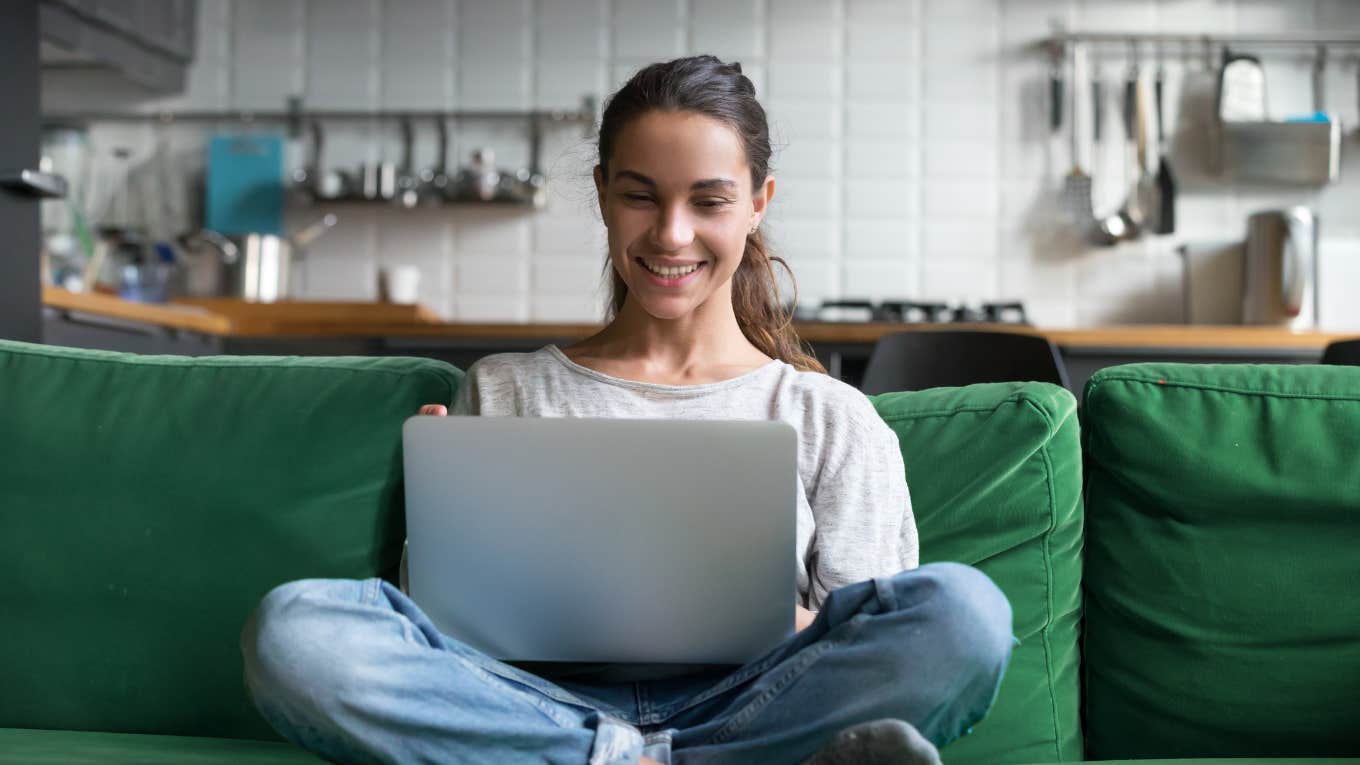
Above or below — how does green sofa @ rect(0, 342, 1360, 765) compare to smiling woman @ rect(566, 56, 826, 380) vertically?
below

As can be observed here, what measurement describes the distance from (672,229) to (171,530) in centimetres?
61

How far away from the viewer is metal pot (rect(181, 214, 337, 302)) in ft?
13.6

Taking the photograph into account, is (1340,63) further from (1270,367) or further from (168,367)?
(168,367)

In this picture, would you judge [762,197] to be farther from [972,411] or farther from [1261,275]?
[1261,275]

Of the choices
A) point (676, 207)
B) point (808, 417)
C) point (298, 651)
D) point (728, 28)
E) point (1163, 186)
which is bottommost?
point (298, 651)

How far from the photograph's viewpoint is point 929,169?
428 centimetres

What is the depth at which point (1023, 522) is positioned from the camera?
4.67 ft

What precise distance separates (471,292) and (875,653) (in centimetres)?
334

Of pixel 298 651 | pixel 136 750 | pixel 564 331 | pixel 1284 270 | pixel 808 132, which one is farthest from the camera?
pixel 808 132

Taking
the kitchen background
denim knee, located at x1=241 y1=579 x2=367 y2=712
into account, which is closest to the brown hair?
denim knee, located at x1=241 y1=579 x2=367 y2=712

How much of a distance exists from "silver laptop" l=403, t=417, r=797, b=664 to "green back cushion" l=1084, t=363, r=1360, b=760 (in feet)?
1.46

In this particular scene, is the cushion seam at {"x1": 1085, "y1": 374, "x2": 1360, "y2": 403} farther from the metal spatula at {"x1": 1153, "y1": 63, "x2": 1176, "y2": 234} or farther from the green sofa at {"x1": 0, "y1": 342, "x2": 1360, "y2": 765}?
the metal spatula at {"x1": 1153, "y1": 63, "x2": 1176, "y2": 234}

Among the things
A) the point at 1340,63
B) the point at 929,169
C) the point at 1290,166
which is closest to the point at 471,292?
the point at 929,169

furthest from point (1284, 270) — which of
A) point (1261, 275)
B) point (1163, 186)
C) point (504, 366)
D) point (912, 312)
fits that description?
point (504, 366)
